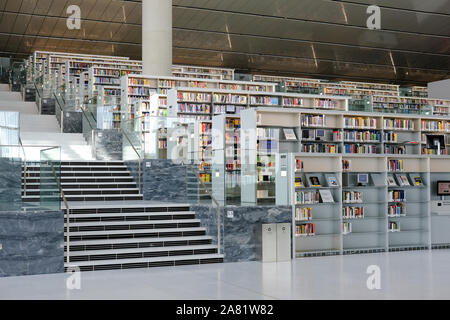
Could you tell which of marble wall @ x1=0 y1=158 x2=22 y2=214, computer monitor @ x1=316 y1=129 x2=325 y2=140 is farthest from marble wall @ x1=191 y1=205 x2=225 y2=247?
computer monitor @ x1=316 y1=129 x2=325 y2=140

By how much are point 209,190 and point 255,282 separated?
2.60 m

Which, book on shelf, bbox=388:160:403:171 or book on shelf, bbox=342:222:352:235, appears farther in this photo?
book on shelf, bbox=388:160:403:171

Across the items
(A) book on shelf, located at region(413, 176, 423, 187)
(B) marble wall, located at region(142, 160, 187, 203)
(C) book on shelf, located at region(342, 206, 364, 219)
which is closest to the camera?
(C) book on shelf, located at region(342, 206, 364, 219)

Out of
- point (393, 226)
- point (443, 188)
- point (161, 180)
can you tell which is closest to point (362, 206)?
point (393, 226)

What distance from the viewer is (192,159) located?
1008 cm

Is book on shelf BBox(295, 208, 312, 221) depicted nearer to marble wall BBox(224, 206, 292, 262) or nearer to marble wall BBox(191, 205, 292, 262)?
marble wall BBox(191, 205, 292, 262)

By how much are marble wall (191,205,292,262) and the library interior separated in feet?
0.07

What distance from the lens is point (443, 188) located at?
1055cm

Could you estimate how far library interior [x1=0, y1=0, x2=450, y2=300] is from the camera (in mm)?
7172

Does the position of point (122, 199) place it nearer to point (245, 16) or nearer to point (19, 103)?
point (19, 103)

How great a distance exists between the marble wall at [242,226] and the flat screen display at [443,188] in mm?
3256

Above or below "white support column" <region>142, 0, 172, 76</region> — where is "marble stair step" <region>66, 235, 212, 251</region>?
below
